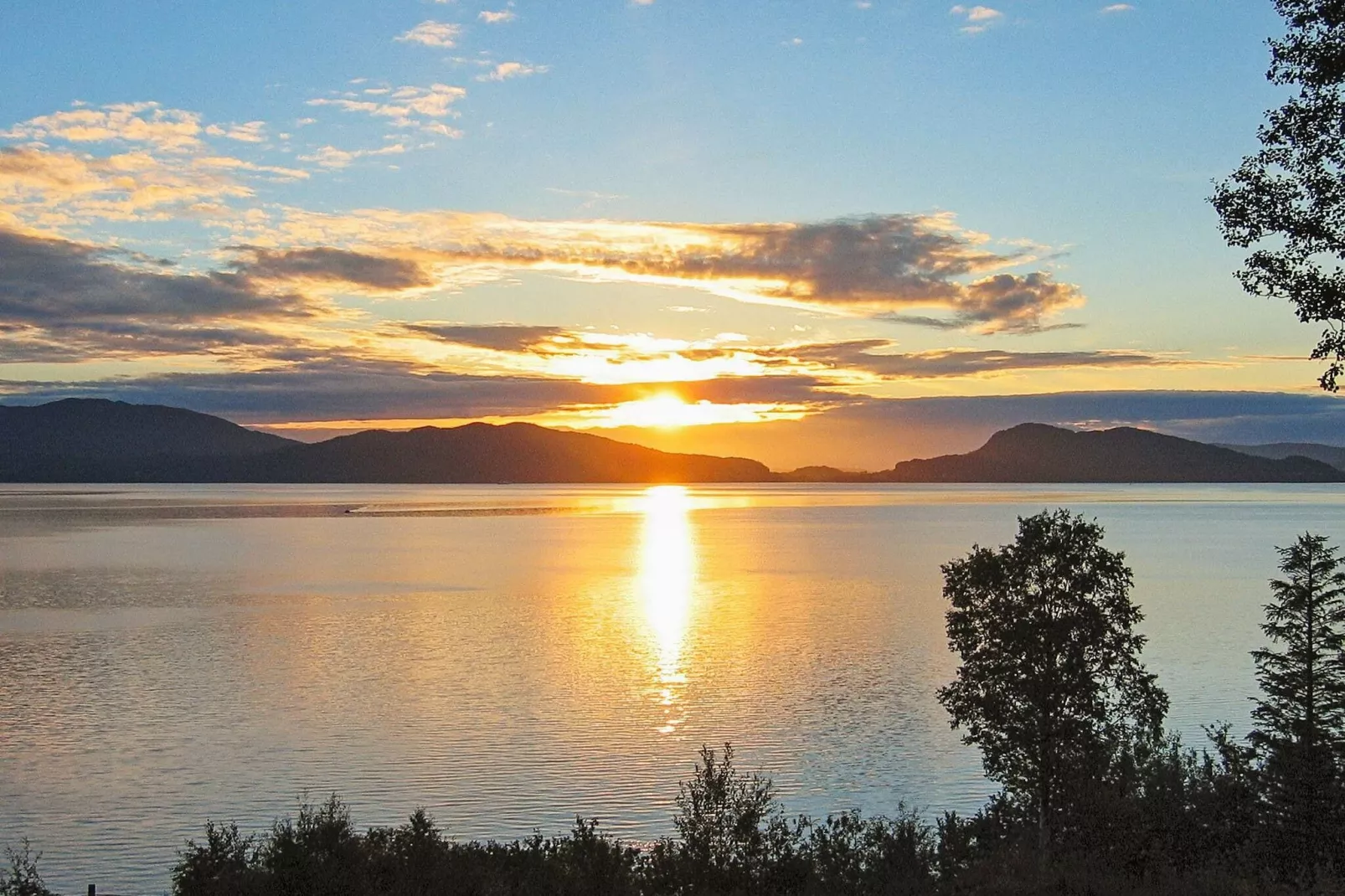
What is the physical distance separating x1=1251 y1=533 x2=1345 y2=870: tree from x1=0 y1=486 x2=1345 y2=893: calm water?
35.4ft

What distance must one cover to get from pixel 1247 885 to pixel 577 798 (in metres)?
24.4

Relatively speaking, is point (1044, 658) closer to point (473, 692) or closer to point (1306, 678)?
point (1306, 678)

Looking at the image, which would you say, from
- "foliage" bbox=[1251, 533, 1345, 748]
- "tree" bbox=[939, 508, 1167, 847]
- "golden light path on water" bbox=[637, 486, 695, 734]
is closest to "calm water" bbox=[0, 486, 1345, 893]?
"golden light path on water" bbox=[637, 486, 695, 734]

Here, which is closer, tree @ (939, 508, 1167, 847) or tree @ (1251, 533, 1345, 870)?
tree @ (1251, 533, 1345, 870)

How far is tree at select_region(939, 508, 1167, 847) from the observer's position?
116ft

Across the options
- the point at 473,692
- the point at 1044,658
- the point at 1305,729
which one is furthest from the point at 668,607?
the point at 1305,729

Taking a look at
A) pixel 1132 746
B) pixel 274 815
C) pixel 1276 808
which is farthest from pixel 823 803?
pixel 274 815

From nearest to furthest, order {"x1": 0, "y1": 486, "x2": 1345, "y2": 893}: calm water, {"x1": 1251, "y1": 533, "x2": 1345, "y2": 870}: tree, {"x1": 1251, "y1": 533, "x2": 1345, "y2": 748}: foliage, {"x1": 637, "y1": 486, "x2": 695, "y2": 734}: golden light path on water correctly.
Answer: {"x1": 1251, "y1": 533, "x2": 1345, "y2": 870}: tree, {"x1": 1251, "y1": 533, "x2": 1345, "y2": 748}: foliage, {"x1": 0, "y1": 486, "x2": 1345, "y2": 893}: calm water, {"x1": 637, "y1": 486, "x2": 695, "y2": 734}: golden light path on water

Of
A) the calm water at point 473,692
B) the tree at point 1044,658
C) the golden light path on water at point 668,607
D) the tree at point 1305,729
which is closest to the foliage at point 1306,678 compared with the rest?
the tree at point 1305,729

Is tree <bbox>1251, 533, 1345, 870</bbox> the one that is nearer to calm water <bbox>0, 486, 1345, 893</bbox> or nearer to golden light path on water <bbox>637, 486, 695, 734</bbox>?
calm water <bbox>0, 486, 1345, 893</bbox>

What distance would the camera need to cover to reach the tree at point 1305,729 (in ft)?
102

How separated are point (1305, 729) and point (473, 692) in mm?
37936

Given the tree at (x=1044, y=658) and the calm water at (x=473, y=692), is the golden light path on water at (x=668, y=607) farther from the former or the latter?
the tree at (x=1044, y=658)

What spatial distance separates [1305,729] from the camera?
123ft
